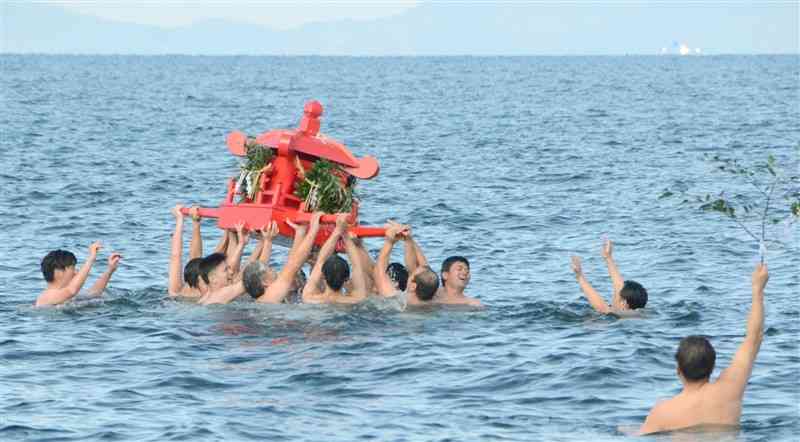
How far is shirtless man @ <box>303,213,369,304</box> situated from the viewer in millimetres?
19094

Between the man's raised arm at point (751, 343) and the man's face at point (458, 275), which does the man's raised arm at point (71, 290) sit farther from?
the man's raised arm at point (751, 343)

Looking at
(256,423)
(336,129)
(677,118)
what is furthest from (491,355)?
(677,118)

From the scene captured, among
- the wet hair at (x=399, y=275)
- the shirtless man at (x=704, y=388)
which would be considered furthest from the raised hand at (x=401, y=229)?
the shirtless man at (x=704, y=388)

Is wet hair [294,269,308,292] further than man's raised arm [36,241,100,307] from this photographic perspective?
Yes

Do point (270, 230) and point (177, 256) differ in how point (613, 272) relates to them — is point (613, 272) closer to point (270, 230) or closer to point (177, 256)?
point (270, 230)

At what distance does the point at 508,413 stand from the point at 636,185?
25.6 meters

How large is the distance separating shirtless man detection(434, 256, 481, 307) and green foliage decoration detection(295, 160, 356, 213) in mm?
1745

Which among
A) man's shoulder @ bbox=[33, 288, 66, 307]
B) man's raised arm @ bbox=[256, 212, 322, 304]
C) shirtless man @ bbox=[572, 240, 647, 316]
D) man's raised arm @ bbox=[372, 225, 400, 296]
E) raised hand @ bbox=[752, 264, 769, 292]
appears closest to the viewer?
raised hand @ bbox=[752, 264, 769, 292]

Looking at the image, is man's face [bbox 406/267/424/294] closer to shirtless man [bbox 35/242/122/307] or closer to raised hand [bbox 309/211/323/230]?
raised hand [bbox 309/211/323/230]

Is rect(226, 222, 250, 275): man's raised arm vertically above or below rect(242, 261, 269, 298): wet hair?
above

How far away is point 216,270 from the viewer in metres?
19.6

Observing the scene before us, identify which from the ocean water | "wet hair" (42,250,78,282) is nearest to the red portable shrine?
the ocean water

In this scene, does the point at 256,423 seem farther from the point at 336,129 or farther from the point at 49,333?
the point at 336,129

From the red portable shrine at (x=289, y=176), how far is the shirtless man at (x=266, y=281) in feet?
1.13
